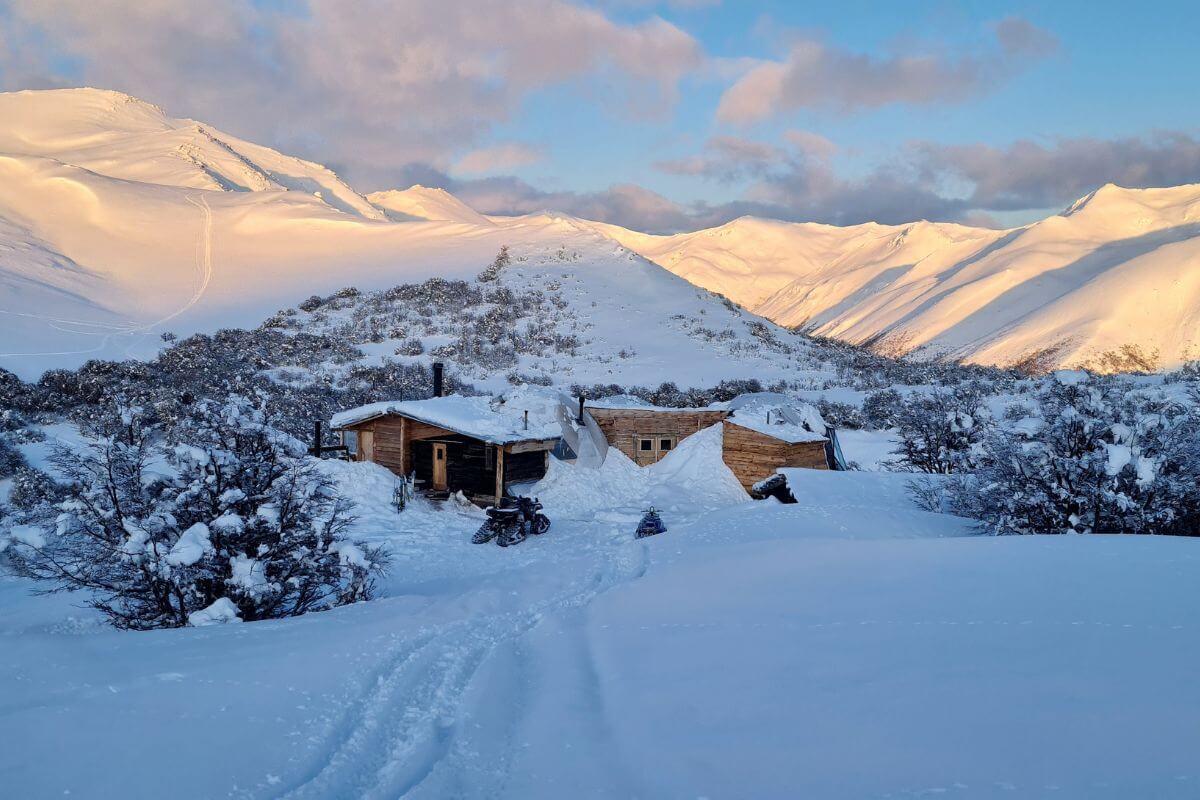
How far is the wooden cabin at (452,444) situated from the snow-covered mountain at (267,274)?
2016 centimetres

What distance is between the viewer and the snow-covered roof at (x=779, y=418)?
2438 centimetres

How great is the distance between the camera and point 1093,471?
11.4m

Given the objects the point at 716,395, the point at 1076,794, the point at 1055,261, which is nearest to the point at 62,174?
the point at 716,395

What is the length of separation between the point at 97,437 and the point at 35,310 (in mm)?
46885

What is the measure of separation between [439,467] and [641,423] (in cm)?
816

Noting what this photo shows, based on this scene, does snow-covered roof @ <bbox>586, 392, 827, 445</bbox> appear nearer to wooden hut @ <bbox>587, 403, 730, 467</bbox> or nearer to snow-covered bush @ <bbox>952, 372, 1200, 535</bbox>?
wooden hut @ <bbox>587, 403, 730, 467</bbox>

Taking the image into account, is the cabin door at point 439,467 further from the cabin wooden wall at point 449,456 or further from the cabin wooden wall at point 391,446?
the cabin wooden wall at point 391,446

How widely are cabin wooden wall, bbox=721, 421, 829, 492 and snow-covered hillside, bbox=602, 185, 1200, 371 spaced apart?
5709cm

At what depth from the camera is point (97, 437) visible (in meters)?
10.8

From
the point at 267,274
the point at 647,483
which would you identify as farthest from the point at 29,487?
the point at 267,274

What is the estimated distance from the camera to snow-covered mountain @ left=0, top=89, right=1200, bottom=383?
168 ft

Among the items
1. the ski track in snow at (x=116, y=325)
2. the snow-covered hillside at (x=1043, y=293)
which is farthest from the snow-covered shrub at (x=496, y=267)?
the snow-covered hillside at (x=1043, y=293)

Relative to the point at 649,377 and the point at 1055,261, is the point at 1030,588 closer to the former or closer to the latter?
the point at 649,377

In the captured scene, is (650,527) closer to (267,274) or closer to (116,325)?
(116,325)
